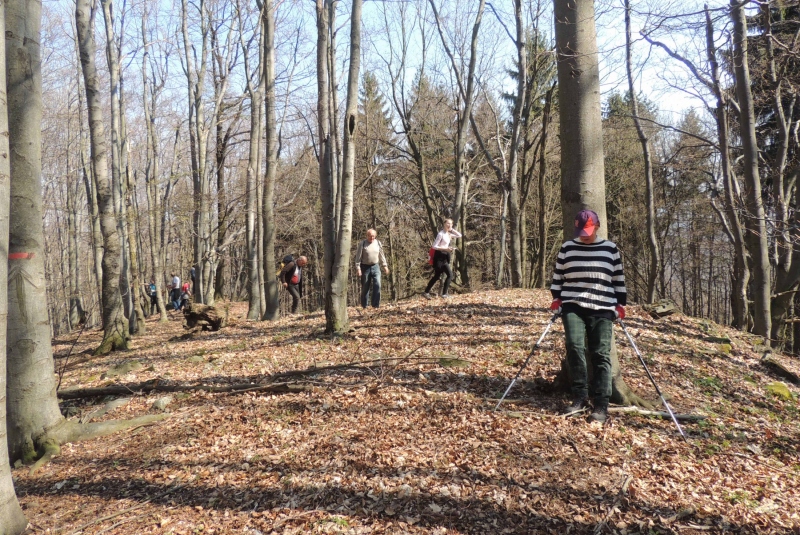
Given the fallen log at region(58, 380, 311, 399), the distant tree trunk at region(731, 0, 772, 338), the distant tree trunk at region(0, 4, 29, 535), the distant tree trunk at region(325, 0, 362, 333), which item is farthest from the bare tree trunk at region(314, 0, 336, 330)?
the distant tree trunk at region(731, 0, 772, 338)

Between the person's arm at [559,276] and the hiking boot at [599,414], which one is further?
the person's arm at [559,276]

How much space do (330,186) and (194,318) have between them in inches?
206

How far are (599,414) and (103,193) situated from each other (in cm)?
965

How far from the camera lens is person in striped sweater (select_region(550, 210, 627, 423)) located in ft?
14.5

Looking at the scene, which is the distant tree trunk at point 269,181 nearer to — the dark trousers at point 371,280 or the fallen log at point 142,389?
the dark trousers at point 371,280

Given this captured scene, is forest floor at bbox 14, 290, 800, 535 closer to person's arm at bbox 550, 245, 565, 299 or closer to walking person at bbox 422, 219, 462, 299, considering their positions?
person's arm at bbox 550, 245, 565, 299

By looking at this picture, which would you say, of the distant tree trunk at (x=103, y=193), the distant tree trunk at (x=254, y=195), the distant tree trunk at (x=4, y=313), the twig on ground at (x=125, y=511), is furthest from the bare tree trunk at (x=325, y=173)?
the distant tree trunk at (x=254, y=195)

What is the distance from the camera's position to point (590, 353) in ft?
14.9

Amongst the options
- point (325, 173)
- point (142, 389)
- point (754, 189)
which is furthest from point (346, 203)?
point (754, 189)

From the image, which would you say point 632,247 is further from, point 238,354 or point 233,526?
point 233,526

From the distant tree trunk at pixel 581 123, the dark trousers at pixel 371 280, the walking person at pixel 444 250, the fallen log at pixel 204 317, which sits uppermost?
the distant tree trunk at pixel 581 123

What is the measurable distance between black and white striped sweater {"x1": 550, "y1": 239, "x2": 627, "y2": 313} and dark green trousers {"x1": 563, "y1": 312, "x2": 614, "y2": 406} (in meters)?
0.15

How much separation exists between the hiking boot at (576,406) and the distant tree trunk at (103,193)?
9.14 m

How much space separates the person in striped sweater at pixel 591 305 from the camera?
14.5 ft
